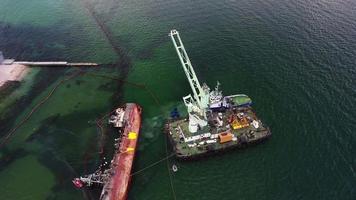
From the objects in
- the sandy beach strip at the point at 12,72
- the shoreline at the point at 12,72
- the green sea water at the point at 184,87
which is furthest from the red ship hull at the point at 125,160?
the sandy beach strip at the point at 12,72

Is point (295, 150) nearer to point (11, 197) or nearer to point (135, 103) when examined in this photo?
point (135, 103)

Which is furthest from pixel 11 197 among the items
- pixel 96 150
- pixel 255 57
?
pixel 255 57

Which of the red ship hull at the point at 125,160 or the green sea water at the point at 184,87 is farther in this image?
the green sea water at the point at 184,87

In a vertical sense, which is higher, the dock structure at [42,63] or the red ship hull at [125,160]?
the dock structure at [42,63]

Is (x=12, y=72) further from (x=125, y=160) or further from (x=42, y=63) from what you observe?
(x=125, y=160)

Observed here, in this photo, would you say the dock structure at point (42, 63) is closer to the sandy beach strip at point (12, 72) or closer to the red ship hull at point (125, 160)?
the sandy beach strip at point (12, 72)

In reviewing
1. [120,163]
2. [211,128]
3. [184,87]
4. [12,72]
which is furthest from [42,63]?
[211,128]

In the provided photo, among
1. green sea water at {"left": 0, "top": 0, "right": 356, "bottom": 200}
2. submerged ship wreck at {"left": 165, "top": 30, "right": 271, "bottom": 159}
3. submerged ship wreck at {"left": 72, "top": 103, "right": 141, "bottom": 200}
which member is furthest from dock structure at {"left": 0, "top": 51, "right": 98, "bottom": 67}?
submerged ship wreck at {"left": 165, "top": 30, "right": 271, "bottom": 159}
